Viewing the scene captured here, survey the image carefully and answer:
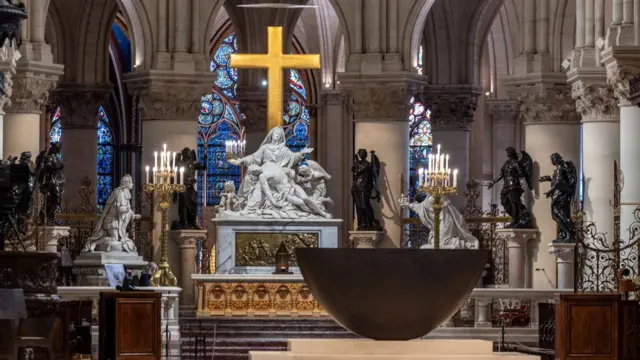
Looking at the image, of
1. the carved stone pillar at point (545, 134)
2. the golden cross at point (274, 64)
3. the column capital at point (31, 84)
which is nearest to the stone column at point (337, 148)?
the carved stone pillar at point (545, 134)

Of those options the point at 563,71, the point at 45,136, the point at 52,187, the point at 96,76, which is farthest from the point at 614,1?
the point at 45,136

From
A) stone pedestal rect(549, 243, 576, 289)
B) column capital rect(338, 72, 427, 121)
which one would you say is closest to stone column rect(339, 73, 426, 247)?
→ column capital rect(338, 72, 427, 121)

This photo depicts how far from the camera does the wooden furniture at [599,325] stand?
874 inches

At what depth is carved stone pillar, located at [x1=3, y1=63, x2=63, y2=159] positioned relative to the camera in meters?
35.6

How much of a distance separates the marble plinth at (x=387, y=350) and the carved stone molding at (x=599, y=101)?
666 inches

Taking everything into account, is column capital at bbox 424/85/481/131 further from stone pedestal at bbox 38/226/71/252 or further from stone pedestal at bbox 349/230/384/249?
stone pedestal at bbox 38/226/71/252

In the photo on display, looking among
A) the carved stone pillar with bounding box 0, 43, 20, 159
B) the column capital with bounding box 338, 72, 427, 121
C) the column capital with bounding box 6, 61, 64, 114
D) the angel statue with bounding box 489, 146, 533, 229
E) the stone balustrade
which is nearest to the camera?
the stone balustrade

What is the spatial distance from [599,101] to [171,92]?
8825mm

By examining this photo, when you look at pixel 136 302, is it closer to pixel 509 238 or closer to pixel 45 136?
pixel 509 238

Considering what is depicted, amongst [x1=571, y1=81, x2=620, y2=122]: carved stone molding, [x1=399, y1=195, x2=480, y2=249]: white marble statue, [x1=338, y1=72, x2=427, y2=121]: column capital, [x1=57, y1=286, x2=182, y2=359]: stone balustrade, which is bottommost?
[x1=57, y1=286, x2=182, y2=359]: stone balustrade

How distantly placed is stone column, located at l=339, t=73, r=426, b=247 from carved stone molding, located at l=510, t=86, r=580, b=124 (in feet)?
7.92

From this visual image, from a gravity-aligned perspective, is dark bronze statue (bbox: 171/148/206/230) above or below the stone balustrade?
above

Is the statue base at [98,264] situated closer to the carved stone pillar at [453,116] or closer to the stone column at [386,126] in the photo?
the stone column at [386,126]

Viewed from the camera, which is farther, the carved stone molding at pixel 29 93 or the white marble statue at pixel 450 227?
the carved stone molding at pixel 29 93
